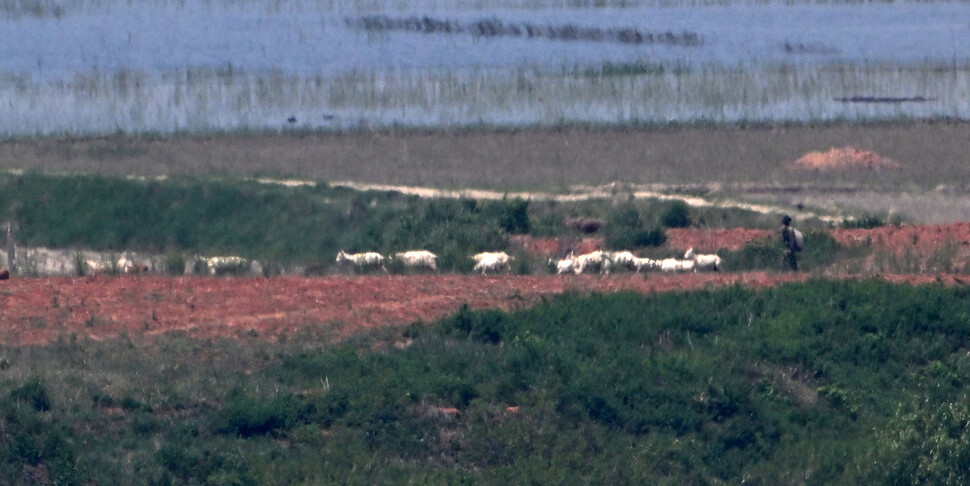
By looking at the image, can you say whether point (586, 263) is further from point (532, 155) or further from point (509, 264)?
point (532, 155)

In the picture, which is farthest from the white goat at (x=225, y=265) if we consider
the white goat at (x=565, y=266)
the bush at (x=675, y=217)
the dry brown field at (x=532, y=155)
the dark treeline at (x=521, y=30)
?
the dark treeline at (x=521, y=30)

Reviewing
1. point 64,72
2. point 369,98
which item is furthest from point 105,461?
point 64,72

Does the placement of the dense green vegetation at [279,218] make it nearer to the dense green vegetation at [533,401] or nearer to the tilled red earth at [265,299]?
the tilled red earth at [265,299]

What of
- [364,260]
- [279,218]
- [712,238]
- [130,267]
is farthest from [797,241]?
[279,218]

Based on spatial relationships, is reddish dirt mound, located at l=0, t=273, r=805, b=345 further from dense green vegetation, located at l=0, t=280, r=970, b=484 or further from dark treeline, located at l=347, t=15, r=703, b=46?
dark treeline, located at l=347, t=15, r=703, b=46

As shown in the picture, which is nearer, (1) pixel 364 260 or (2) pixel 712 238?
(1) pixel 364 260
